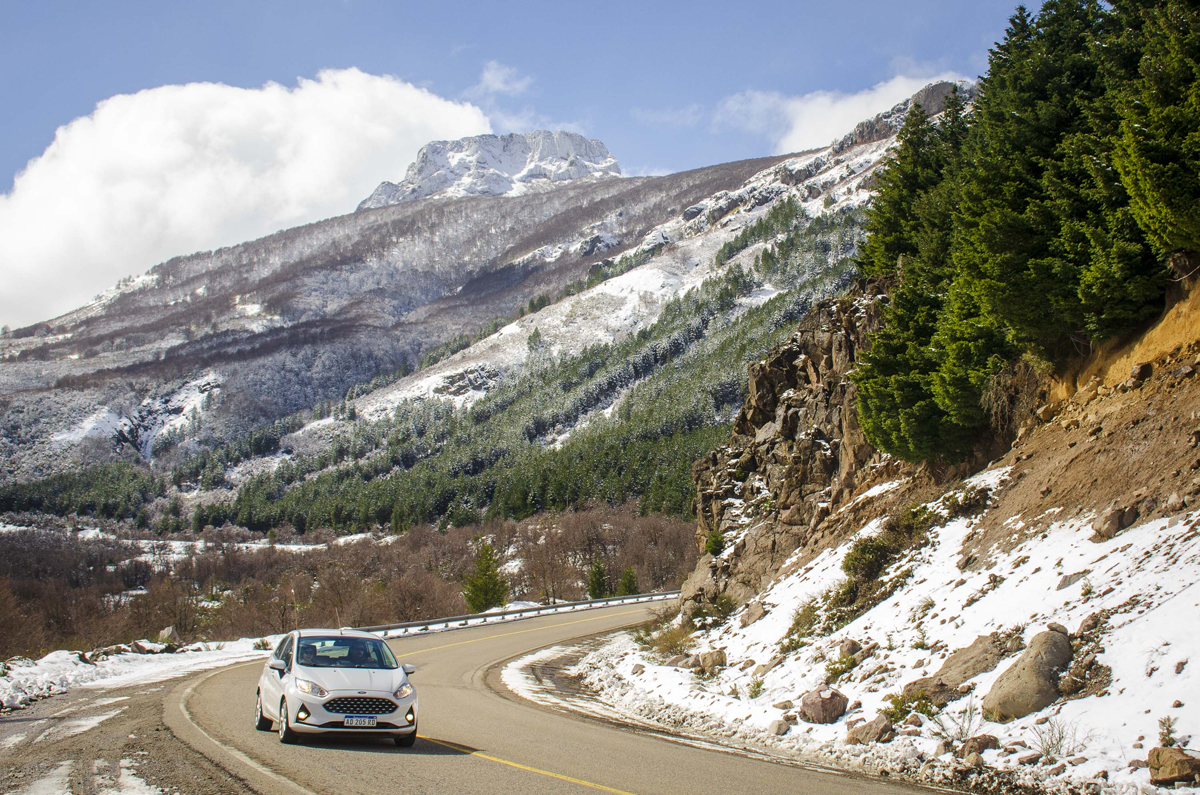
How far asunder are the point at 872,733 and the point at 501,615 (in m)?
31.3

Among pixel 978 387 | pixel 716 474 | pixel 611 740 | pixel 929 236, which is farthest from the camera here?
pixel 716 474

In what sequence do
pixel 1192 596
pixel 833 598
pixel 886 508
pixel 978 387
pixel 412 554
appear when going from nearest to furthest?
pixel 1192 596 → pixel 833 598 → pixel 978 387 → pixel 886 508 → pixel 412 554

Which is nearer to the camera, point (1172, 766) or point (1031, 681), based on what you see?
point (1172, 766)

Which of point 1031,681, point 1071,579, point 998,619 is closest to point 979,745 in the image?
point 1031,681

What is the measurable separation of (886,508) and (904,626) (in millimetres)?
8501

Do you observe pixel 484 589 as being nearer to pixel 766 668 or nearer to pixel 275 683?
pixel 766 668

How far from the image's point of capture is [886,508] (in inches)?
835

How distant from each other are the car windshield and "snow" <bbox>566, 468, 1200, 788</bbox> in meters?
5.77

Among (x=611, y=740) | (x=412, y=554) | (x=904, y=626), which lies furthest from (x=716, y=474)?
(x=412, y=554)

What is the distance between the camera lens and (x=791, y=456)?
1151 inches

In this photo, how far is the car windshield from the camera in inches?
406

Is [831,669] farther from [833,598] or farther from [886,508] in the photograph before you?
[886,508]

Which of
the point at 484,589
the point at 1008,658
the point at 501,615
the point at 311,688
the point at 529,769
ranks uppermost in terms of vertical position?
the point at 311,688

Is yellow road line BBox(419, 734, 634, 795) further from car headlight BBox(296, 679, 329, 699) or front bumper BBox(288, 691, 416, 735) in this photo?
car headlight BBox(296, 679, 329, 699)
